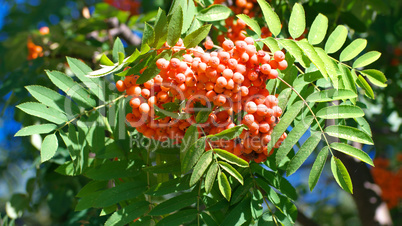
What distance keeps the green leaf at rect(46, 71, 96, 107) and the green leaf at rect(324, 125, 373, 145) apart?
0.93 meters

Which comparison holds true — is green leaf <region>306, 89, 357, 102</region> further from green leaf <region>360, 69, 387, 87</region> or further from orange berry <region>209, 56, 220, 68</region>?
orange berry <region>209, 56, 220, 68</region>

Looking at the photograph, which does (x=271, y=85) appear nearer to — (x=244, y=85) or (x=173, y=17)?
(x=244, y=85)

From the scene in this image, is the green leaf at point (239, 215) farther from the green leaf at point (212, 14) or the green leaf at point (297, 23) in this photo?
the green leaf at point (212, 14)

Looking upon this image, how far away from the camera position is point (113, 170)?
151 cm

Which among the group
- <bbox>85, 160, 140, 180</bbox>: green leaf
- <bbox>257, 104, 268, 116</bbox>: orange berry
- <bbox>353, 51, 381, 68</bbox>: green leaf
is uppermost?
<bbox>353, 51, 381, 68</bbox>: green leaf

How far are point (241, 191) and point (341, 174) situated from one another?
360 mm

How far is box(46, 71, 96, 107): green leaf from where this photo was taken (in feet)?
4.82

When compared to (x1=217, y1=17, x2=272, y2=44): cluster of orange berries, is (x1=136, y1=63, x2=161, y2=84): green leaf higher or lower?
lower

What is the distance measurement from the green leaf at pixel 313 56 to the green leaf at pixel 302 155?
23 centimetres

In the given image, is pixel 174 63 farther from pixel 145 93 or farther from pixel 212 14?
pixel 212 14

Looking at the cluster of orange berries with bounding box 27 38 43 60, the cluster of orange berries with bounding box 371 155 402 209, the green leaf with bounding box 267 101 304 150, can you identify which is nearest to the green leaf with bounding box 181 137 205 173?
the green leaf with bounding box 267 101 304 150

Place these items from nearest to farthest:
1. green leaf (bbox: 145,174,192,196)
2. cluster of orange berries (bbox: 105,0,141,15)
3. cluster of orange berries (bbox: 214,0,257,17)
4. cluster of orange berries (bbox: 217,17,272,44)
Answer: green leaf (bbox: 145,174,192,196) → cluster of orange berries (bbox: 217,17,272,44) → cluster of orange berries (bbox: 214,0,257,17) → cluster of orange berries (bbox: 105,0,141,15)

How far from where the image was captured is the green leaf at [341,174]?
1.28 meters

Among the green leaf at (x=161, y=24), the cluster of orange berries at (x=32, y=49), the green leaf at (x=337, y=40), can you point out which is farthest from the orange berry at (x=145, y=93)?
the cluster of orange berries at (x=32, y=49)
